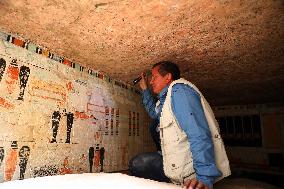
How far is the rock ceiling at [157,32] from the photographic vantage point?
4.86ft

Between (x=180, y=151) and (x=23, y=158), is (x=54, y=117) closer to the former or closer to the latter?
(x=23, y=158)

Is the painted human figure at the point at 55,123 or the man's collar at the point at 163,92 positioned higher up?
the man's collar at the point at 163,92

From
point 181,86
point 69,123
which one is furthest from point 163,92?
point 69,123

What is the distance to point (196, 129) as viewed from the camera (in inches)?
67.0

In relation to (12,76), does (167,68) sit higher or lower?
higher

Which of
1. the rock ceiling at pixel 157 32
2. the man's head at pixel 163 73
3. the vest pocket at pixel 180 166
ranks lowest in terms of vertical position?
the vest pocket at pixel 180 166

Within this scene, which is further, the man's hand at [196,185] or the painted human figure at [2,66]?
the painted human figure at [2,66]

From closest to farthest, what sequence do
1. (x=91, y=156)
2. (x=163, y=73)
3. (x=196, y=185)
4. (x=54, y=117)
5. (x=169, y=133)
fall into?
1. (x=196, y=185)
2. (x=169, y=133)
3. (x=54, y=117)
4. (x=163, y=73)
5. (x=91, y=156)

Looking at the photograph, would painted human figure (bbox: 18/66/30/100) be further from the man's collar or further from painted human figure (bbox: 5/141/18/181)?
the man's collar

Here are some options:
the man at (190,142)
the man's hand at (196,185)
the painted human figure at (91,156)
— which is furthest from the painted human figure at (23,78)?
the man's hand at (196,185)

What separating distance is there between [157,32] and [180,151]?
0.95 m

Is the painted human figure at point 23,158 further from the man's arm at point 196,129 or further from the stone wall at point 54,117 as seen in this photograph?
the man's arm at point 196,129

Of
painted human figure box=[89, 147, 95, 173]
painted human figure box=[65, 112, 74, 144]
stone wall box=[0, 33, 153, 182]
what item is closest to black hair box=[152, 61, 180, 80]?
stone wall box=[0, 33, 153, 182]

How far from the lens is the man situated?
1.62m
